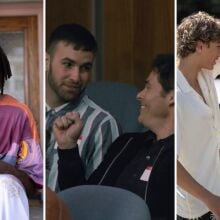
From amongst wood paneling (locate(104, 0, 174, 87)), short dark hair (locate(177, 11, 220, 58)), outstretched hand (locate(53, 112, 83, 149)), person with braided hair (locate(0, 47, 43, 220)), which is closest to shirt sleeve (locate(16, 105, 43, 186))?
person with braided hair (locate(0, 47, 43, 220))

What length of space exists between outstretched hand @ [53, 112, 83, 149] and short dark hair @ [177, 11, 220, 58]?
2.54ft

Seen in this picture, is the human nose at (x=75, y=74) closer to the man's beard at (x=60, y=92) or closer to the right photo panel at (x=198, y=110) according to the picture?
the man's beard at (x=60, y=92)

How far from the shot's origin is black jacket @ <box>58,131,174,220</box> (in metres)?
3.47

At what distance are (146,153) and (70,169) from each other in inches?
19.5

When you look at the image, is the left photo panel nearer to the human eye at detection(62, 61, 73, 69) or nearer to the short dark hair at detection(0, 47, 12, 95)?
the short dark hair at detection(0, 47, 12, 95)

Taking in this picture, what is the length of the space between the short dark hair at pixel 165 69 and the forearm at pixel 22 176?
45.9 inches

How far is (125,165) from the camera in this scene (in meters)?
3.52

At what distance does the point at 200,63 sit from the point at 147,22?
0.43 metres

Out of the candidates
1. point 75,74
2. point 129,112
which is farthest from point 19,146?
point 129,112

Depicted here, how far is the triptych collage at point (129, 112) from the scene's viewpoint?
3467 mm

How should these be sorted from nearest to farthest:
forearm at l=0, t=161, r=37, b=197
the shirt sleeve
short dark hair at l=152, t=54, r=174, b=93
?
short dark hair at l=152, t=54, r=174, b=93 → forearm at l=0, t=161, r=37, b=197 → the shirt sleeve

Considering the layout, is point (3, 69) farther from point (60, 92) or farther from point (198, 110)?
point (198, 110)

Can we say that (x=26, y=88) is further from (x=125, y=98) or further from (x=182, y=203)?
(x=182, y=203)

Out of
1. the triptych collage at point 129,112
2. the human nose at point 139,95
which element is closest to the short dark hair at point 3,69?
the triptych collage at point 129,112
